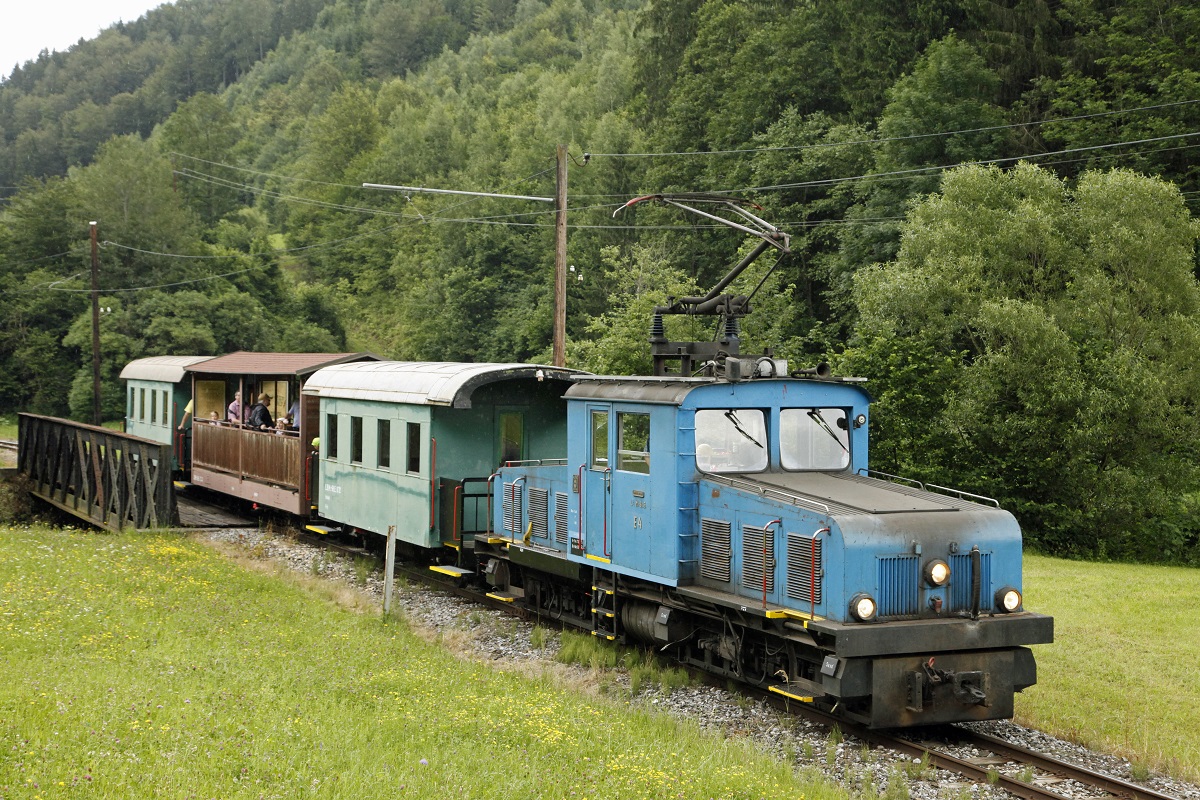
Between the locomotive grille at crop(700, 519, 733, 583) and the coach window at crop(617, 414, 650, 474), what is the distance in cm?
102

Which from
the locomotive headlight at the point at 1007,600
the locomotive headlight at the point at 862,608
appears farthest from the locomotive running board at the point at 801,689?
the locomotive headlight at the point at 1007,600

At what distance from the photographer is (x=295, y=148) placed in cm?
13575

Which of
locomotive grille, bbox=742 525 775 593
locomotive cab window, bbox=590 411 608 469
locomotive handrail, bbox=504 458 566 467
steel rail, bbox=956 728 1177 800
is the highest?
locomotive cab window, bbox=590 411 608 469

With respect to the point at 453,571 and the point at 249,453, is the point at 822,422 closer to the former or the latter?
the point at 453,571

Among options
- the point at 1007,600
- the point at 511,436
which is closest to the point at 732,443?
the point at 1007,600

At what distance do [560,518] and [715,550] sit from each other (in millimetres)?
3229

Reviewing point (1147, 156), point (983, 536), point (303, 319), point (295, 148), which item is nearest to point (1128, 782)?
point (983, 536)

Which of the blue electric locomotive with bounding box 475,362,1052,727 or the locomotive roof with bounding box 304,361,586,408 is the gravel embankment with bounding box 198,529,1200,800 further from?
the locomotive roof with bounding box 304,361,586,408

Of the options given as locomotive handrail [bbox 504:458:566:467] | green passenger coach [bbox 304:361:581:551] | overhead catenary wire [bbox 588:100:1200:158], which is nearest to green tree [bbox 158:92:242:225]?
overhead catenary wire [bbox 588:100:1200:158]

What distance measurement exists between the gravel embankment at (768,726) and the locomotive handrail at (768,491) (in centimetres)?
208

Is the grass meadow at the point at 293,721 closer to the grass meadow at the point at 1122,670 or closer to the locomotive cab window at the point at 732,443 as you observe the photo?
the locomotive cab window at the point at 732,443

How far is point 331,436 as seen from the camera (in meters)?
20.3

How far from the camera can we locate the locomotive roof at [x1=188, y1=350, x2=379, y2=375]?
2205 centimetres

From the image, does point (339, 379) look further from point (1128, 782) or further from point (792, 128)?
point (792, 128)
